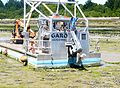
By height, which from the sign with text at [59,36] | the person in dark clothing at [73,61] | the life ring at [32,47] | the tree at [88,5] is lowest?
the person in dark clothing at [73,61]

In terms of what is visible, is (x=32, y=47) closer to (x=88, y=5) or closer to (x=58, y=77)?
(x=58, y=77)

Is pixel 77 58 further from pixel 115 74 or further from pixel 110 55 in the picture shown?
pixel 110 55

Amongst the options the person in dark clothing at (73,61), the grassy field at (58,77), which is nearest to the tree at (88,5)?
the grassy field at (58,77)

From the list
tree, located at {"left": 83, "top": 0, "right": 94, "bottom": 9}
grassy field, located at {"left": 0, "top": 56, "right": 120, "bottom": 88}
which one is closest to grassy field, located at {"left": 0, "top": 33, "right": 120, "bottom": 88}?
grassy field, located at {"left": 0, "top": 56, "right": 120, "bottom": 88}

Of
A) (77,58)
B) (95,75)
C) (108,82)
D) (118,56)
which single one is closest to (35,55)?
(77,58)

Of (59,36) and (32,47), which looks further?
(32,47)

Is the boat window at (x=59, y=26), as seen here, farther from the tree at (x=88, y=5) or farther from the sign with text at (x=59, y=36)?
the tree at (x=88, y=5)

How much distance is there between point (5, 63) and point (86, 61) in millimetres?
4432

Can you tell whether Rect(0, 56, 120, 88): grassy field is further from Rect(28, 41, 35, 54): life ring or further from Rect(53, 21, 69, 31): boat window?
Rect(53, 21, 69, 31): boat window

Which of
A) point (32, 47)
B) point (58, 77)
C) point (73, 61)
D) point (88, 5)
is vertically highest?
point (88, 5)

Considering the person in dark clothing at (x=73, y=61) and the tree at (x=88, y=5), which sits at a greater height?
the tree at (x=88, y=5)

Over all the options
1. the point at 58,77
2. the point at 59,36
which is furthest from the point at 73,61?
the point at 58,77

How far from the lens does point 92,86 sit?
15.9m

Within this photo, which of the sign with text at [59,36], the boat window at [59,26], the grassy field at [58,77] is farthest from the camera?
the boat window at [59,26]
